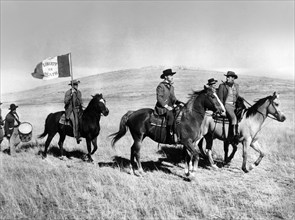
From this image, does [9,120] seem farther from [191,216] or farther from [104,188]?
[191,216]

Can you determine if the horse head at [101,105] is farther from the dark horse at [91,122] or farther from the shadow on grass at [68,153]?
the shadow on grass at [68,153]

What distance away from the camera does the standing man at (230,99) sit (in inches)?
425

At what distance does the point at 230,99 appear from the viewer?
1140 cm

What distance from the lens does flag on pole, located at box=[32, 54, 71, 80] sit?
13320mm

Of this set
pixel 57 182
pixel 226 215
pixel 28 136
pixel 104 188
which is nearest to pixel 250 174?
pixel 226 215

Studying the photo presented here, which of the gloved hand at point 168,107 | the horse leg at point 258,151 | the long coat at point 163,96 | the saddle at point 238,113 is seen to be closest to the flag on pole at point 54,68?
the long coat at point 163,96

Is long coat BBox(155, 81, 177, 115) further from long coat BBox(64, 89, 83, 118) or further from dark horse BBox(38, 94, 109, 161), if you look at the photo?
long coat BBox(64, 89, 83, 118)

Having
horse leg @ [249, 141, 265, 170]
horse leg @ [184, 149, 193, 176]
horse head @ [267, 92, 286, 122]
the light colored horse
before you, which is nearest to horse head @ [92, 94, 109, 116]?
horse leg @ [184, 149, 193, 176]

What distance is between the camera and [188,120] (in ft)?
31.0

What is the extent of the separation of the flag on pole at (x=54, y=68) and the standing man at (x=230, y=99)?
6611 mm

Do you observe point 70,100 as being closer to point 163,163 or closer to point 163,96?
point 163,96

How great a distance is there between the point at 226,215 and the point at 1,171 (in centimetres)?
691

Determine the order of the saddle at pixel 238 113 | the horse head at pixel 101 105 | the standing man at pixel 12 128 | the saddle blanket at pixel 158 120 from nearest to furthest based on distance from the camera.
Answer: the saddle blanket at pixel 158 120 → the saddle at pixel 238 113 → the horse head at pixel 101 105 → the standing man at pixel 12 128

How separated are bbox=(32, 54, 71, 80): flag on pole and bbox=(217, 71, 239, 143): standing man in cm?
661
